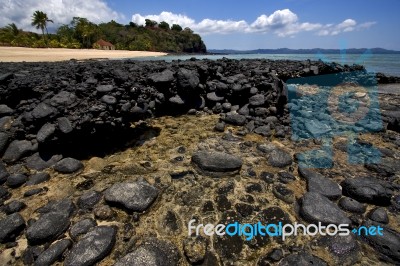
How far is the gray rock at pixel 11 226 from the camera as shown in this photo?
308 centimetres

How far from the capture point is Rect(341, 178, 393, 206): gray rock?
3.67 meters

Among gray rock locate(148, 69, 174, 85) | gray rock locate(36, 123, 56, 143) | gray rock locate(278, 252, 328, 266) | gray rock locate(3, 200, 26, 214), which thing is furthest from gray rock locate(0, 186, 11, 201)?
gray rock locate(148, 69, 174, 85)

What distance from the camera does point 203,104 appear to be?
843 centimetres

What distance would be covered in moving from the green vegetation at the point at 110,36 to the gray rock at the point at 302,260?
55150mm

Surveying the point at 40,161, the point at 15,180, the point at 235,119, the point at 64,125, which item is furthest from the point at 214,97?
the point at 15,180

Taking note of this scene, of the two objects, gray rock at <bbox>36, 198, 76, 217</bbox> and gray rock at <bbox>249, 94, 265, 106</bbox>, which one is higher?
gray rock at <bbox>249, 94, 265, 106</bbox>

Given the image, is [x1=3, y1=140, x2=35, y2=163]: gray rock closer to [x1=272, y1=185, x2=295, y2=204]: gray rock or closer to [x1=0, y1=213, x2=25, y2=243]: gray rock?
[x1=0, y1=213, x2=25, y2=243]: gray rock

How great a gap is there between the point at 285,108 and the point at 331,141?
201 centimetres

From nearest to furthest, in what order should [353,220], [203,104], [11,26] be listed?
[353,220]
[203,104]
[11,26]

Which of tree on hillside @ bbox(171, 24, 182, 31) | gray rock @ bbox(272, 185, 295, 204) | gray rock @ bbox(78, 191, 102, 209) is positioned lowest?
gray rock @ bbox(272, 185, 295, 204)

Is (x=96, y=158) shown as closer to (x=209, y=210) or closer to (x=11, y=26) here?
(x=209, y=210)

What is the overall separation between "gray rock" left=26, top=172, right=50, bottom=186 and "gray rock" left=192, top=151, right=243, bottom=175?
110 inches

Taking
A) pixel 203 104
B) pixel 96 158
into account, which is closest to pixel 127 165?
pixel 96 158

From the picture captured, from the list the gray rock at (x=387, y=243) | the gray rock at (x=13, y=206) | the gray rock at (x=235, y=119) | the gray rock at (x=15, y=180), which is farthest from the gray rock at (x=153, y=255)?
the gray rock at (x=235, y=119)
